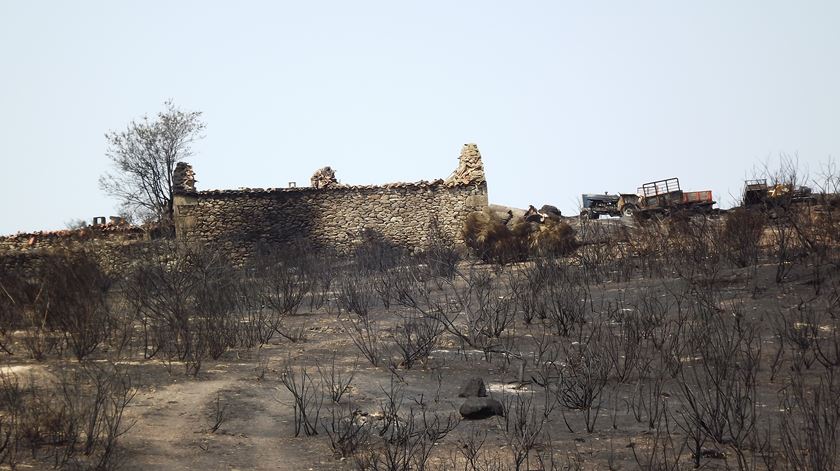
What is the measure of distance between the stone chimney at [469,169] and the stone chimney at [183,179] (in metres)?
7.44

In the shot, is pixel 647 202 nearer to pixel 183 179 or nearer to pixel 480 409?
pixel 183 179

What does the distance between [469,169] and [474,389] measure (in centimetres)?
1910

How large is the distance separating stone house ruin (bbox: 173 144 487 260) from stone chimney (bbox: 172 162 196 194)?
1.1 inches

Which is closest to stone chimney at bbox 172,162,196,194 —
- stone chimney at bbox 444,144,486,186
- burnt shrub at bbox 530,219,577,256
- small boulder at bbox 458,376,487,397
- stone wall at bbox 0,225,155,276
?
stone wall at bbox 0,225,155,276

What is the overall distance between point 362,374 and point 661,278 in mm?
6861

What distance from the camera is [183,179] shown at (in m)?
26.6

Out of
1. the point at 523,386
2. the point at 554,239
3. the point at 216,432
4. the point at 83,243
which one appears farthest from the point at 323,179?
the point at 216,432

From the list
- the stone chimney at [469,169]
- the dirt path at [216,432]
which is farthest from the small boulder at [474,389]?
the stone chimney at [469,169]

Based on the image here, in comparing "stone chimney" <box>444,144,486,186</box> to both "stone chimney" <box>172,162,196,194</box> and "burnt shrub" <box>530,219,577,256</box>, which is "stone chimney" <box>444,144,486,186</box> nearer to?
"burnt shrub" <box>530,219,577,256</box>

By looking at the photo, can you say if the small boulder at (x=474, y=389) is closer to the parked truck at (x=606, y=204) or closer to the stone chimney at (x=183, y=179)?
the stone chimney at (x=183, y=179)

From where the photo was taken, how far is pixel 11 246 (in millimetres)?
26828

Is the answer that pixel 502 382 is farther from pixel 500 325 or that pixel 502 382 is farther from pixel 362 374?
pixel 500 325

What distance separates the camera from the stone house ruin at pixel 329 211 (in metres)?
26.4

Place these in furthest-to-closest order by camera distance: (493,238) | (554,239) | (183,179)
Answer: (183,179), (493,238), (554,239)
